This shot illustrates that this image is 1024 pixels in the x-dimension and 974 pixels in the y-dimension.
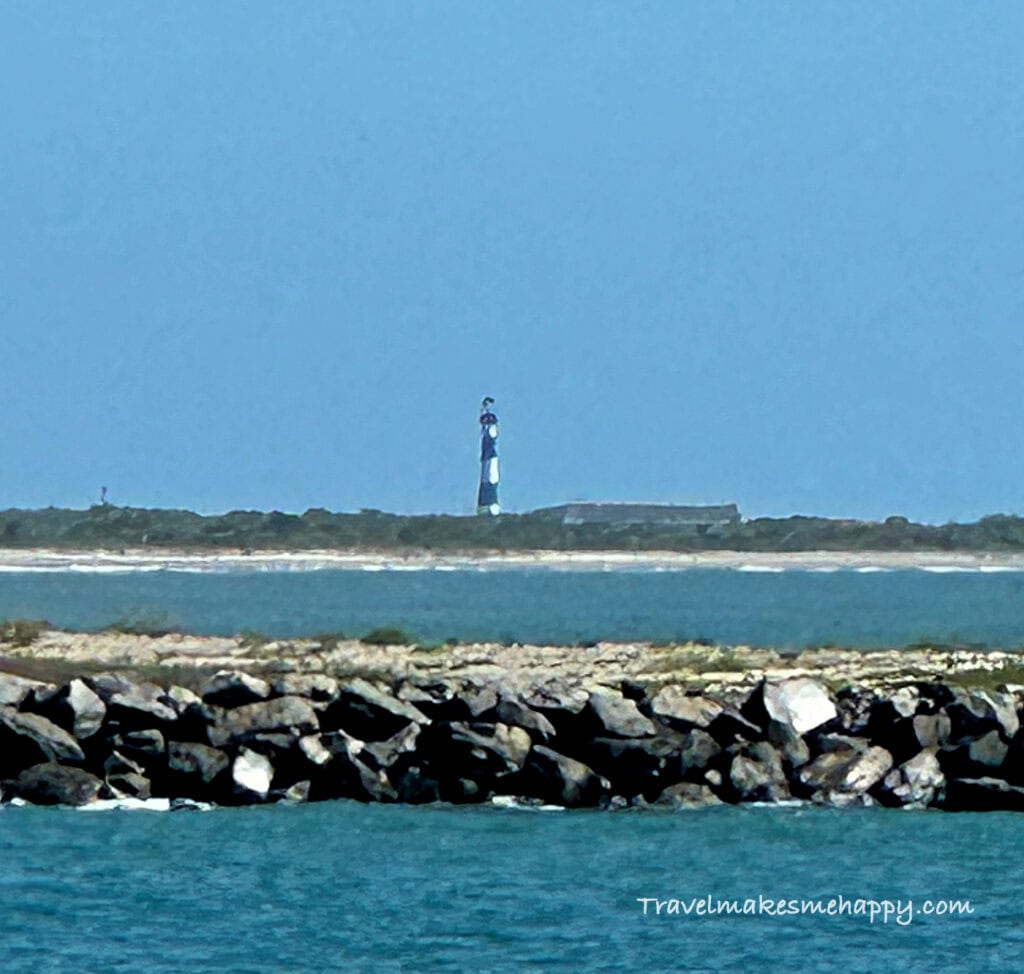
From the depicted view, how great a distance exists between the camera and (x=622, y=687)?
22.8 m

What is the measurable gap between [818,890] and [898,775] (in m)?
2.43

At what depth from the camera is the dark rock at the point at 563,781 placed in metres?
21.4

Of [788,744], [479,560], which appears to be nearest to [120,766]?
[788,744]

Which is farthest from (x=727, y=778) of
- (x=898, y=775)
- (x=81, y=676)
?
(x=81, y=676)

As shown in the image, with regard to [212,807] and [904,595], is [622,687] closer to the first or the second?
[212,807]

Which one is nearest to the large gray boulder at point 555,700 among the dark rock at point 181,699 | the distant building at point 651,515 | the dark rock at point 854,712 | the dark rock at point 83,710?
the dark rock at point 854,712

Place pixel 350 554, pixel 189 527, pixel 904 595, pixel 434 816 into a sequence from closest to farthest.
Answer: pixel 434 816 → pixel 904 595 → pixel 350 554 → pixel 189 527

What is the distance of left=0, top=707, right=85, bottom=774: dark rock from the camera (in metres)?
21.8

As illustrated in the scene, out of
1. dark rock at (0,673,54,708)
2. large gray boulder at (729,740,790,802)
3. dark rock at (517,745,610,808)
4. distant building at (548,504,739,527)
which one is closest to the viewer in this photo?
large gray boulder at (729,740,790,802)

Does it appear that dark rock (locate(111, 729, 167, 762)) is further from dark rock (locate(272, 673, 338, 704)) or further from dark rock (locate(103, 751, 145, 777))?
dark rock (locate(272, 673, 338, 704))

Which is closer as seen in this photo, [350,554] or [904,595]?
[904,595]

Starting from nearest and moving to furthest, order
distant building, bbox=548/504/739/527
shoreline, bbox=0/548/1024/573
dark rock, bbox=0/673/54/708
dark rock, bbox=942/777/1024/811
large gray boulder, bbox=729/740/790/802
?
1. large gray boulder, bbox=729/740/790/802
2. dark rock, bbox=942/777/1024/811
3. dark rock, bbox=0/673/54/708
4. shoreline, bbox=0/548/1024/573
5. distant building, bbox=548/504/739/527

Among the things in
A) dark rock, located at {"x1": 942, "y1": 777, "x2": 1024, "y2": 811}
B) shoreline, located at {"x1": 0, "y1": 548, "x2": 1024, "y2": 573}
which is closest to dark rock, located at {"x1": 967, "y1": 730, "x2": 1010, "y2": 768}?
dark rock, located at {"x1": 942, "y1": 777, "x2": 1024, "y2": 811}

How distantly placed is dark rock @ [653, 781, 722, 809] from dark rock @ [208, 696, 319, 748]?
2848 millimetres
